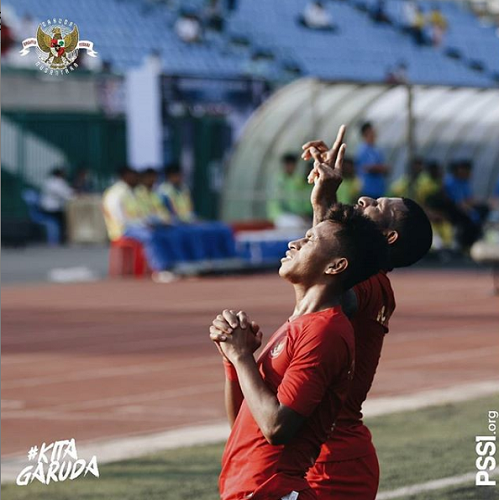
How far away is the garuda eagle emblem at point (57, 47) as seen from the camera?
509 cm

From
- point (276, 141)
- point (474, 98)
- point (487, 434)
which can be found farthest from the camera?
point (474, 98)

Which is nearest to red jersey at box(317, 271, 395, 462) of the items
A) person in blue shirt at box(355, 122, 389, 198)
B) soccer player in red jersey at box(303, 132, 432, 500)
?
soccer player in red jersey at box(303, 132, 432, 500)

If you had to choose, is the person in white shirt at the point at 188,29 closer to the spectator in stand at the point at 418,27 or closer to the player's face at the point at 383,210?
the spectator in stand at the point at 418,27

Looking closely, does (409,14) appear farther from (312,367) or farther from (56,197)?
(312,367)

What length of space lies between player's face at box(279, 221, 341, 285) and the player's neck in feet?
0.06

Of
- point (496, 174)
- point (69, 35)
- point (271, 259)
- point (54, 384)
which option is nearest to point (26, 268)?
point (271, 259)

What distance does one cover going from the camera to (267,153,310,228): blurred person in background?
21.8 meters

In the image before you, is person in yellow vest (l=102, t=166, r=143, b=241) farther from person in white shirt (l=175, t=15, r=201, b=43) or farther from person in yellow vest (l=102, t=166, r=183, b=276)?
person in white shirt (l=175, t=15, r=201, b=43)

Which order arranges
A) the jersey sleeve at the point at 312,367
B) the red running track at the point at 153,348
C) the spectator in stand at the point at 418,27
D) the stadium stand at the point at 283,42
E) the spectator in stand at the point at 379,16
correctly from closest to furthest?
the jersey sleeve at the point at 312,367 → the red running track at the point at 153,348 → the stadium stand at the point at 283,42 → the spectator in stand at the point at 379,16 → the spectator in stand at the point at 418,27

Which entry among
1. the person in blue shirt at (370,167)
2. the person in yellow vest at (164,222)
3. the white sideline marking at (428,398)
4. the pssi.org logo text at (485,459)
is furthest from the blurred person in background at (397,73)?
the pssi.org logo text at (485,459)

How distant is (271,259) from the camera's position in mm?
21359

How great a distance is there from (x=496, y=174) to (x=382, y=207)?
883 inches

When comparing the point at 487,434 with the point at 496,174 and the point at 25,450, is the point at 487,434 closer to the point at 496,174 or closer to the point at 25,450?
the point at 25,450

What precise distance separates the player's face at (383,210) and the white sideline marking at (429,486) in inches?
87.2
